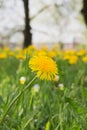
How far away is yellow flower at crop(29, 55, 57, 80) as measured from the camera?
93 centimetres

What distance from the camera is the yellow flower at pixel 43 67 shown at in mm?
935

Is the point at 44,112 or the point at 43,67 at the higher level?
the point at 43,67

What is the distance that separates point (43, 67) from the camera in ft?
3.11

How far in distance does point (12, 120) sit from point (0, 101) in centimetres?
12

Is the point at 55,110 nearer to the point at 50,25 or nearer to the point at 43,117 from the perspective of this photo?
the point at 43,117

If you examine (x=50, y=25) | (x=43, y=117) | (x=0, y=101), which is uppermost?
(x=0, y=101)

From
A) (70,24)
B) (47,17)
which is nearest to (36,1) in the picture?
(47,17)

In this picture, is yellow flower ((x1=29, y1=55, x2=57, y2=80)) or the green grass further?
the green grass

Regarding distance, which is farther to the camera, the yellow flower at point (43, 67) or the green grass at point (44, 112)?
the green grass at point (44, 112)

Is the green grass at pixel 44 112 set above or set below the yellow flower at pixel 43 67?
below

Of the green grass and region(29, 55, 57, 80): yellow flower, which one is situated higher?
region(29, 55, 57, 80): yellow flower

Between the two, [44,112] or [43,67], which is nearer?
[43,67]

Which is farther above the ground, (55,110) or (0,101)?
(0,101)

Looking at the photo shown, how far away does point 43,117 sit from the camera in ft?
4.90
